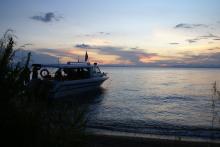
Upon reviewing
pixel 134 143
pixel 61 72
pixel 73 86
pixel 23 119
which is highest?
pixel 61 72

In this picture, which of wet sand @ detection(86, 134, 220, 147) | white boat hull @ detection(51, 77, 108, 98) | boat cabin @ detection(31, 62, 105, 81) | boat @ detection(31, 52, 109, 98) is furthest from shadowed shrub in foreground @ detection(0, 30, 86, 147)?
boat cabin @ detection(31, 62, 105, 81)

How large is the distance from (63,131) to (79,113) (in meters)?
0.65

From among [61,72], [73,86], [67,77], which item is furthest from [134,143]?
[67,77]

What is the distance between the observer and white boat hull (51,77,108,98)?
26797 millimetres

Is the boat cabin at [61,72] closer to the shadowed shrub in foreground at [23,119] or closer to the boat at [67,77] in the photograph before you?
the boat at [67,77]

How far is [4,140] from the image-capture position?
455cm

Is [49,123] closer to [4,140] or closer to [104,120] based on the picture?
[4,140]

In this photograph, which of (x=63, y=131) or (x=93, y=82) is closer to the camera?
(x=63, y=131)

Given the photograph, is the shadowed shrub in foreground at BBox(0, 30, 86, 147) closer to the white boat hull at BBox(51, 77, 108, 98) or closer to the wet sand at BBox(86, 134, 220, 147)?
the wet sand at BBox(86, 134, 220, 147)

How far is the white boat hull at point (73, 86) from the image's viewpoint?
87.9 feet

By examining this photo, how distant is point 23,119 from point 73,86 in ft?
80.3

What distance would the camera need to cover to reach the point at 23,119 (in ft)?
15.6

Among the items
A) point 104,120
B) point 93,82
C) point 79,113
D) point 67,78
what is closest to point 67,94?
A: point 67,78

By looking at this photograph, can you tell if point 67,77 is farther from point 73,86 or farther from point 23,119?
point 23,119
